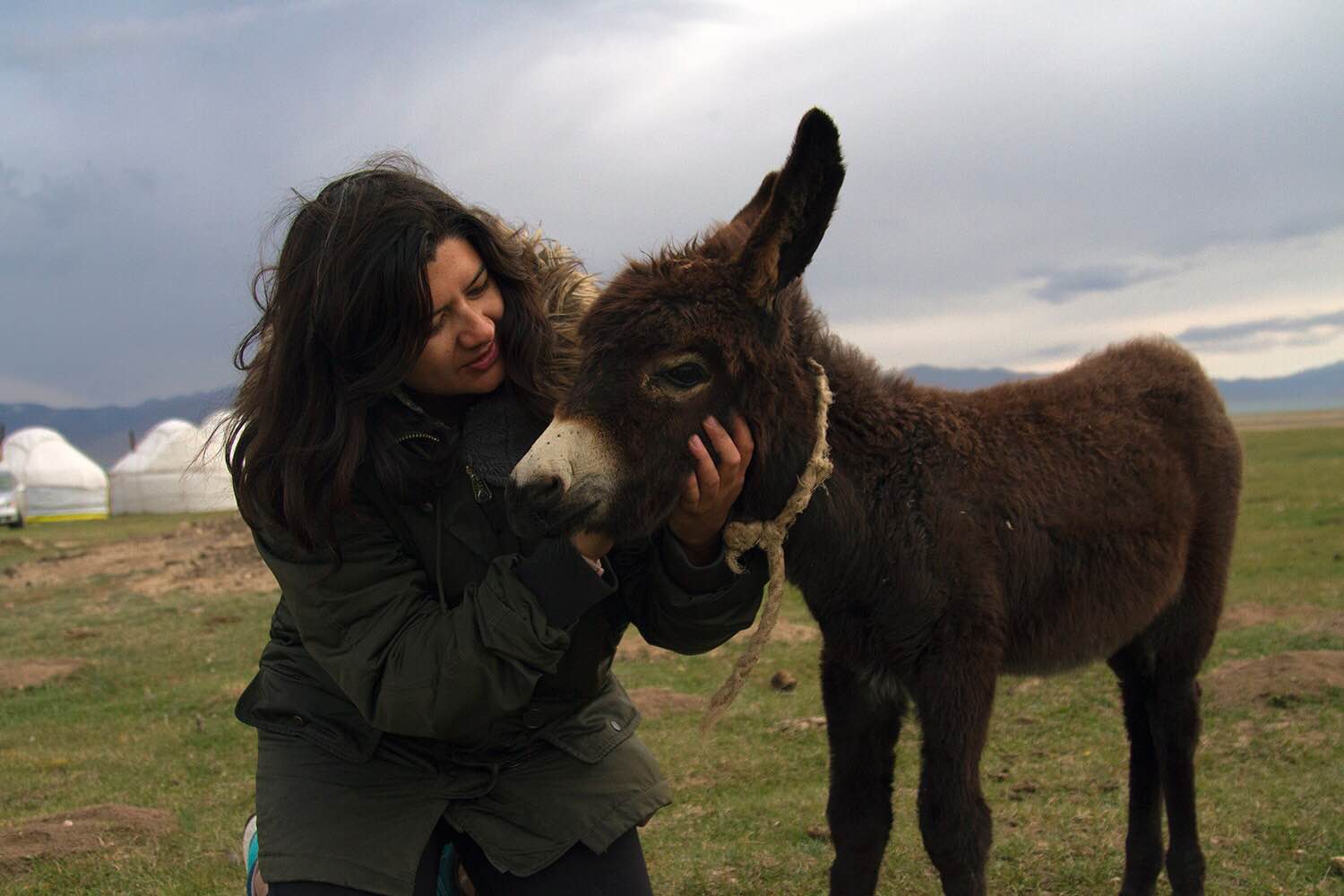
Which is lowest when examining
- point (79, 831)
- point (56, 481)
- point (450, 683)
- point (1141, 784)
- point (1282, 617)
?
point (79, 831)

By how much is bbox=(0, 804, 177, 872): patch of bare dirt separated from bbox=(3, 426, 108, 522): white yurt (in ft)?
126

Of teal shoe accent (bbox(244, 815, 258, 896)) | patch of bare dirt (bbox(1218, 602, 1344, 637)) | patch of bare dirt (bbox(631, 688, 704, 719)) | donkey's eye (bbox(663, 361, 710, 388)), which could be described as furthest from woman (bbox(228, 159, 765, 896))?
patch of bare dirt (bbox(1218, 602, 1344, 637))

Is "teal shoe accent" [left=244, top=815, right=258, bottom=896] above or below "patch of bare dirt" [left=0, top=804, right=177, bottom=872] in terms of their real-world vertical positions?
above

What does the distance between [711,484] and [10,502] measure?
3849 cm

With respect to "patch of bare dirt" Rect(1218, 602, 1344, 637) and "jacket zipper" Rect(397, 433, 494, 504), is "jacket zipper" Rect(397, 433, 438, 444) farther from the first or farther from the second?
"patch of bare dirt" Rect(1218, 602, 1344, 637)

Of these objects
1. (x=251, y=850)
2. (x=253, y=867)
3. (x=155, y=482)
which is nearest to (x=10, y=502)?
(x=155, y=482)

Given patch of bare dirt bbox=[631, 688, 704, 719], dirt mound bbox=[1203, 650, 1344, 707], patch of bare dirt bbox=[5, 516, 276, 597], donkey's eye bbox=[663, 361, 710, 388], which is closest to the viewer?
donkey's eye bbox=[663, 361, 710, 388]

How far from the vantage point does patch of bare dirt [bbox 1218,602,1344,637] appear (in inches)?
316

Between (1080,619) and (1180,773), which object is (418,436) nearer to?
(1080,619)

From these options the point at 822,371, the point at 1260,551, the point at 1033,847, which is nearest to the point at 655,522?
the point at 822,371

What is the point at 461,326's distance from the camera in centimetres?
296

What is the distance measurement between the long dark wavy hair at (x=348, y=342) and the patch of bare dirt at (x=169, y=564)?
39.9 feet

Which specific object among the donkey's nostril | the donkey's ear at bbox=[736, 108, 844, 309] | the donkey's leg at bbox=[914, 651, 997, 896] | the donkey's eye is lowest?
the donkey's leg at bbox=[914, 651, 997, 896]

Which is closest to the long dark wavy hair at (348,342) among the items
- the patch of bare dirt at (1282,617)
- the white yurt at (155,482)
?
the patch of bare dirt at (1282,617)
